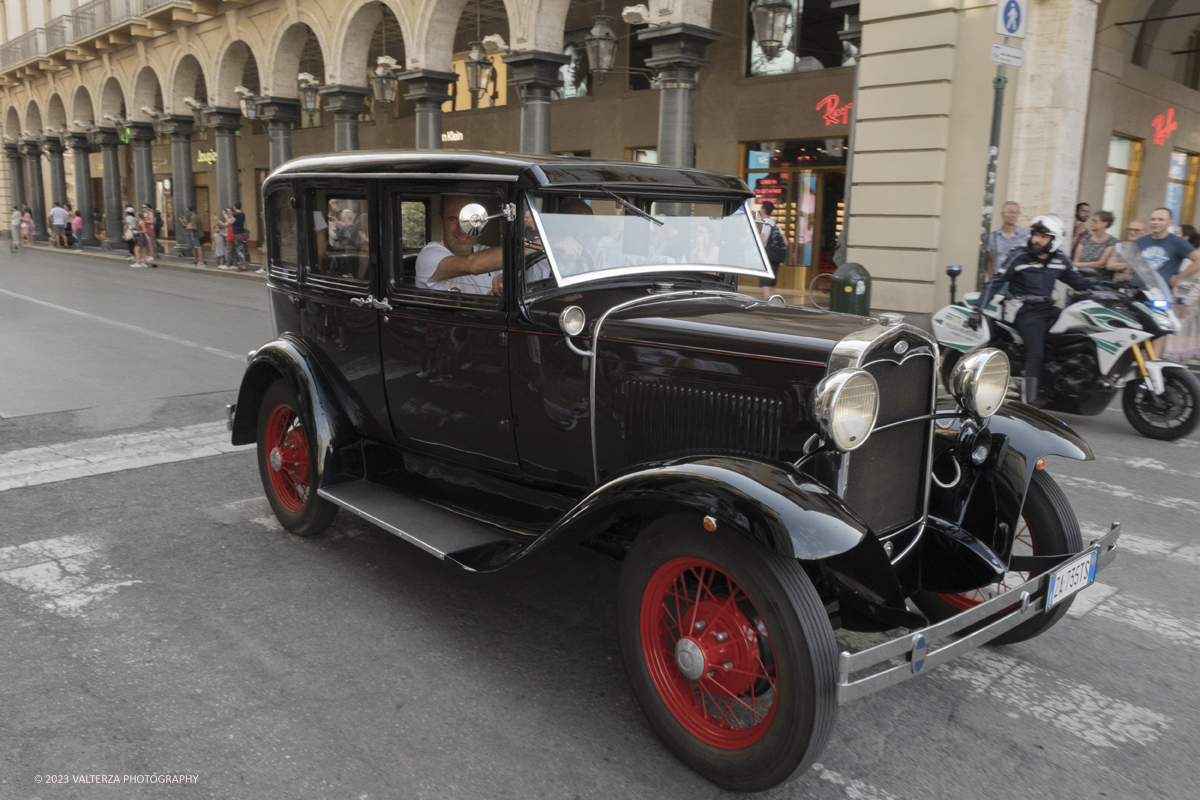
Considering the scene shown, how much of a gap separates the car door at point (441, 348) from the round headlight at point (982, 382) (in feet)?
5.75

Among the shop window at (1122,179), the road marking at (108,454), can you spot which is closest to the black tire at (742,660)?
Answer: the road marking at (108,454)

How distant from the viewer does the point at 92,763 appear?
9.09 feet

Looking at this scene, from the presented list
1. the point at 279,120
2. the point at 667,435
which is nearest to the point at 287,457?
the point at 667,435

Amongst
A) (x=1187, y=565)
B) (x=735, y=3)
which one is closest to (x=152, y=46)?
(x=735, y=3)

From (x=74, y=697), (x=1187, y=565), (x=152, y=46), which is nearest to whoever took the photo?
(x=74, y=697)

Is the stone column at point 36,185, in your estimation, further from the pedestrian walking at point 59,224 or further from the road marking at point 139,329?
the road marking at point 139,329

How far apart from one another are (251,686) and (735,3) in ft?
59.0

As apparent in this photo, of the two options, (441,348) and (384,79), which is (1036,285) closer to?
(441,348)

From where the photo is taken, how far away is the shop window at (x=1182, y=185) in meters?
16.0

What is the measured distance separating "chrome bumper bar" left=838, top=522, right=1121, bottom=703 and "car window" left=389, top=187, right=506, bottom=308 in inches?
79.3

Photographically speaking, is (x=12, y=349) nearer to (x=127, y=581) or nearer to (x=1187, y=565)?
(x=127, y=581)

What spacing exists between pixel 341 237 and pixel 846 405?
9.10ft

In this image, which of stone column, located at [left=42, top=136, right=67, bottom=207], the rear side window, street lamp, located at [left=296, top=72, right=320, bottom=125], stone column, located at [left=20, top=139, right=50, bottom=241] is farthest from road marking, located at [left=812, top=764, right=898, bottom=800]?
stone column, located at [left=20, top=139, right=50, bottom=241]

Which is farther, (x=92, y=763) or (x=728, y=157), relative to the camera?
(x=728, y=157)
